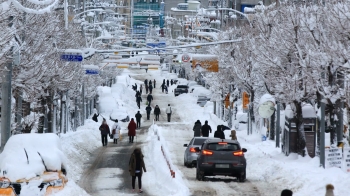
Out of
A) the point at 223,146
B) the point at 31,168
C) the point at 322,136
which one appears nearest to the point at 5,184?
the point at 31,168

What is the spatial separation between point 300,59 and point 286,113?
3851 millimetres

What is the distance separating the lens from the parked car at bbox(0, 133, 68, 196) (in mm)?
20422

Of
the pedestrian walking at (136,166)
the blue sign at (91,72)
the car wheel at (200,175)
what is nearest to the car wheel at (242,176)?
the car wheel at (200,175)

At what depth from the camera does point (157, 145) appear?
42938 mm

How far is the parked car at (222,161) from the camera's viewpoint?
27781mm

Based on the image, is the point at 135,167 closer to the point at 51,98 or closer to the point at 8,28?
the point at 8,28

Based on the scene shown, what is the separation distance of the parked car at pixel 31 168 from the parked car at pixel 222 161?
7069 millimetres

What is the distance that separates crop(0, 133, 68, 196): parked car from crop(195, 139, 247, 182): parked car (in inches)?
278

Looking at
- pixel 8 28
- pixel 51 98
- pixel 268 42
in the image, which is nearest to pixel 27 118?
pixel 51 98

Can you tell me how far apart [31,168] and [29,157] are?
430 millimetres

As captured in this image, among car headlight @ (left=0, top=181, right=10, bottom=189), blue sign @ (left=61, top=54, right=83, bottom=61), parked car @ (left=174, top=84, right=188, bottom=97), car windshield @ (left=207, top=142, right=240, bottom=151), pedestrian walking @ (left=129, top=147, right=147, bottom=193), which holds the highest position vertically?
blue sign @ (left=61, top=54, right=83, bottom=61)

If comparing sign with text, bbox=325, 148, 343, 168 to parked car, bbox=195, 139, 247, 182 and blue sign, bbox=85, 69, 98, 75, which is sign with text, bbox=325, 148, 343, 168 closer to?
parked car, bbox=195, 139, 247, 182

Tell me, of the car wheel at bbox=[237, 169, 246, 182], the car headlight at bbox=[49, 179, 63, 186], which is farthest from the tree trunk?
the car headlight at bbox=[49, 179, 63, 186]

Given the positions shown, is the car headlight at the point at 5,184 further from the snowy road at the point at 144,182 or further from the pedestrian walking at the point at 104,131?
the pedestrian walking at the point at 104,131
